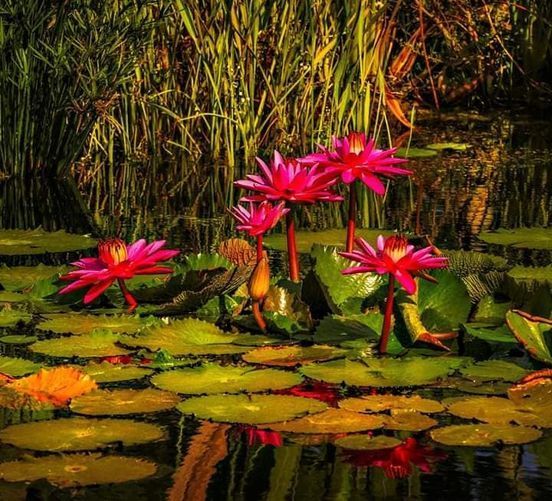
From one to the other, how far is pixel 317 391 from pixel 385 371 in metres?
0.16

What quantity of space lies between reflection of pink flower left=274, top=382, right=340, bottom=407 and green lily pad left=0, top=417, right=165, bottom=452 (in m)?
0.36

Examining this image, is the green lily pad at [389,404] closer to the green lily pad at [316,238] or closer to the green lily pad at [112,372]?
the green lily pad at [112,372]

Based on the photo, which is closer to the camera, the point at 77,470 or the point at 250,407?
the point at 77,470

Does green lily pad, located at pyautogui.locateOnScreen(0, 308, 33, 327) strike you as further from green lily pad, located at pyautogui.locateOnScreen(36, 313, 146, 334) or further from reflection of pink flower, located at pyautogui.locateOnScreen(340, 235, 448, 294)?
reflection of pink flower, located at pyautogui.locateOnScreen(340, 235, 448, 294)

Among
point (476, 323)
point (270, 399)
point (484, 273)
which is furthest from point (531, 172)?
point (270, 399)

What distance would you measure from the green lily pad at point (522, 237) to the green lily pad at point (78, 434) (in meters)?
2.14

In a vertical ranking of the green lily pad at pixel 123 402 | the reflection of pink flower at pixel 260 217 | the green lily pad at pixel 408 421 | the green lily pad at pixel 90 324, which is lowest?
the green lily pad at pixel 408 421

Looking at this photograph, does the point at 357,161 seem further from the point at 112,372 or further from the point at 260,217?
the point at 112,372

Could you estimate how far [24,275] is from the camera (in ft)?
12.3

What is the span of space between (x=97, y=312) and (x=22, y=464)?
1.14 meters

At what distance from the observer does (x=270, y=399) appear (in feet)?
8.57

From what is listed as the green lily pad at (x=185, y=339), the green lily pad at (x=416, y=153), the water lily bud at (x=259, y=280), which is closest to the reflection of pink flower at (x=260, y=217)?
the water lily bud at (x=259, y=280)

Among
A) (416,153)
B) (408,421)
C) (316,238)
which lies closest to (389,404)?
(408,421)

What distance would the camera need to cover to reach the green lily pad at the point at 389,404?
2.57m
